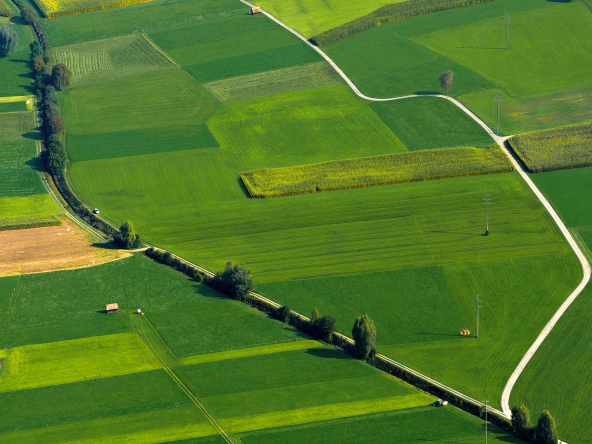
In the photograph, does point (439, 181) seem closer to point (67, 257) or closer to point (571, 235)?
point (571, 235)

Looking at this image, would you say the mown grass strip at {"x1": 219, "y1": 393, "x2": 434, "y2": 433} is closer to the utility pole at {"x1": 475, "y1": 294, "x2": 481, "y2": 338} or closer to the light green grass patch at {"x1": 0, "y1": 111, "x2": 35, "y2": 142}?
the utility pole at {"x1": 475, "y1": 294, "x2": 481, "y2": 338}

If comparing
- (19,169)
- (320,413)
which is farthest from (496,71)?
(320,413)

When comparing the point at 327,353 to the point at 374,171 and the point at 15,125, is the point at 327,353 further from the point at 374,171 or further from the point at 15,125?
the point at 15,125

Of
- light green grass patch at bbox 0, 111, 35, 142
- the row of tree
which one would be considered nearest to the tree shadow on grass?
the row of tree

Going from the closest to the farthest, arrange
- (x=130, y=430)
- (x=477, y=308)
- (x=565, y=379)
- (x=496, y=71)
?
1. (x=130, y=430)
2. (x=565, y=379)
3. (x=477, y=308)
4. (x=496, y=71)

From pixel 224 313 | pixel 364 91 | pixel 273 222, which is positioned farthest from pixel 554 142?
pixel 224 313

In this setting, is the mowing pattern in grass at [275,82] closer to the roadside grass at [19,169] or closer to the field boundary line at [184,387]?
the roadside grass at [19,169]
